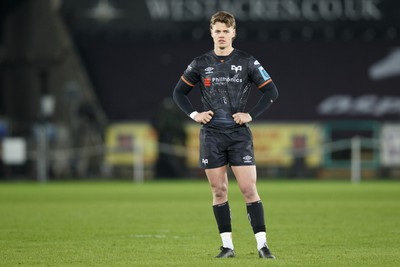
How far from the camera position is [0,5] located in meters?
36.4

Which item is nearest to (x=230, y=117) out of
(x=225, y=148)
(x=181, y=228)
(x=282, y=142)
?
(x=225, y=148)

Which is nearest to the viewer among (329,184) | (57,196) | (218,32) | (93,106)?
(218,32)

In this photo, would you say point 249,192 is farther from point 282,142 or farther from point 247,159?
point 282,142

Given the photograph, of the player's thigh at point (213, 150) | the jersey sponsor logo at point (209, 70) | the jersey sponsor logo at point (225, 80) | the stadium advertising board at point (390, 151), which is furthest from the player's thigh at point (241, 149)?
the stadium advertising board at point (390, 151)

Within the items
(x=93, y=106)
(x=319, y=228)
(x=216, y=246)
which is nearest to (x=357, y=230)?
(x=319, y=228)

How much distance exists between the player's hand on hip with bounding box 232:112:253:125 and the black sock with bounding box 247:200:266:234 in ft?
2.71

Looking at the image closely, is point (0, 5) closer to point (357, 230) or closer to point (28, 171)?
point (28, 171)

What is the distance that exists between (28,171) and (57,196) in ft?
40.2

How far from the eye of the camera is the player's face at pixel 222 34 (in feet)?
33.9

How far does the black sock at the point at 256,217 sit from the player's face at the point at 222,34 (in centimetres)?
158

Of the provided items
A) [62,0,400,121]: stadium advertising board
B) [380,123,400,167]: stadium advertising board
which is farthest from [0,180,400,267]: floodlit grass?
[62,0,400,121]: stadium advertising board

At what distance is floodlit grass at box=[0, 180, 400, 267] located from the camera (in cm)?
1069

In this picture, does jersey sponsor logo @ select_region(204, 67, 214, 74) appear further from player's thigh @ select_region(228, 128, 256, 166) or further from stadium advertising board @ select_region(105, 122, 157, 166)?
stadium advertising board @ select_region(105, 122, 157, 166)

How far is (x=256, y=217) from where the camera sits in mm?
10570
